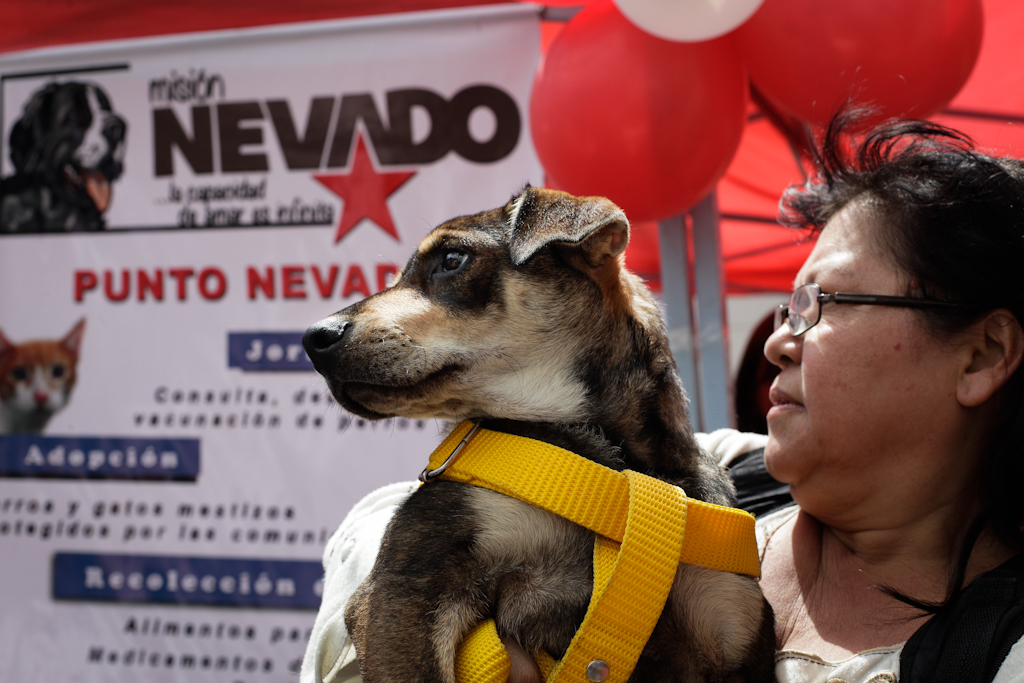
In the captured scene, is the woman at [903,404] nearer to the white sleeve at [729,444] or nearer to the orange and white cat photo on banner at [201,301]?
the white sleeve at [729,444]

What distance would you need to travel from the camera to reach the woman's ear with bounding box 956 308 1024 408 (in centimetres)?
155

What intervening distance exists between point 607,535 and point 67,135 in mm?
3827

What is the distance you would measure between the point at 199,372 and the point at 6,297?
1.14 m

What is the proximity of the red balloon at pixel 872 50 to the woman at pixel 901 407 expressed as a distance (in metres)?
1.01

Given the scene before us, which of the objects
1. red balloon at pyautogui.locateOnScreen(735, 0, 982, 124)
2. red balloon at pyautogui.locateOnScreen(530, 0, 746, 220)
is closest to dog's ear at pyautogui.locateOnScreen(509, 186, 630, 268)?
red balloon at pyautogui.locateOnScreen(530, 0, 746, 220)

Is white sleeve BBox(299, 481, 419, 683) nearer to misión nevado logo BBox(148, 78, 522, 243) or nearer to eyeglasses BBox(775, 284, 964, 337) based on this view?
eyeglasses BBox(775, 284, 964, 337)

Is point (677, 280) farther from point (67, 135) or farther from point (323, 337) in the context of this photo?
point (67, 135)

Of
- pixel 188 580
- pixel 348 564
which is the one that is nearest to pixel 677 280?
pixel 348 564

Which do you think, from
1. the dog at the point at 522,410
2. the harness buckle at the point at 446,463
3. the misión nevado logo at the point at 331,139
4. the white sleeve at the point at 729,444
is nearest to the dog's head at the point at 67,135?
the misión nevado logo at the point at 331,139

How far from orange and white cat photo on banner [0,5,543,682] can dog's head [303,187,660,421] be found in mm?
2017

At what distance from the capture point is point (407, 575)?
1.42 metres

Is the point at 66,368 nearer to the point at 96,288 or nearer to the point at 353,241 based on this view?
the point at 96,288

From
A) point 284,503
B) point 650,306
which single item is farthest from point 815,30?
point 284,503

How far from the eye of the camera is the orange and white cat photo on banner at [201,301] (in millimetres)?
3746
